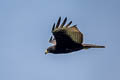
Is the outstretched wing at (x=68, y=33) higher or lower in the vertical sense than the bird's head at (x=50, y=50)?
higher

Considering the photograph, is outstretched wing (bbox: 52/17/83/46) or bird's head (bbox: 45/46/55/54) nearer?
outstretched wing (bbox: 52/17/83/46)

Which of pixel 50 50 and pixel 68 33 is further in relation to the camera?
pixel 50 50

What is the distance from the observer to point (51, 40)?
34.9 meters

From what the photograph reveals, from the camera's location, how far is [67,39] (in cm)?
3022

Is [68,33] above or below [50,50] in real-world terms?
above

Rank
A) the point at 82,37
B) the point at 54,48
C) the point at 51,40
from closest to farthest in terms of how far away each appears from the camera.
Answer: the point at 82,37, the point at 54,48, the point at 51,40

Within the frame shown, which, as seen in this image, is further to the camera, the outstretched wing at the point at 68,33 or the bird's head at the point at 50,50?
the bird's head at the point at 50,50

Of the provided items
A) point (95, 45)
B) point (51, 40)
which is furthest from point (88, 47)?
point (51, 40)

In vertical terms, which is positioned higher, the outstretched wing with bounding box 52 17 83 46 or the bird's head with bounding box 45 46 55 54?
the outstretched wing with bounding box 52 17 83 46

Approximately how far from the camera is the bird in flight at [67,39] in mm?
29453

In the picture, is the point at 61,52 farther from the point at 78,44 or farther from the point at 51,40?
the point at 51,40

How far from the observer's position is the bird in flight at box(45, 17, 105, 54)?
29453mm

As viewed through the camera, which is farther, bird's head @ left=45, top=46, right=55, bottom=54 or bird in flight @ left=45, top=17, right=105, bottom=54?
bird's head @ left=45, top=46, right=55, bottom=54

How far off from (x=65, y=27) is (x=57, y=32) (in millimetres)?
605
